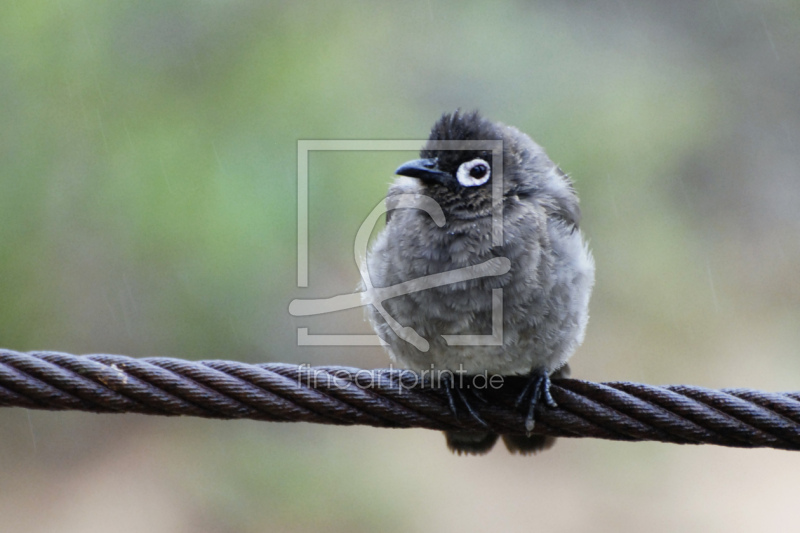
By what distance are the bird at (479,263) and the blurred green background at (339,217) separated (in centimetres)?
201

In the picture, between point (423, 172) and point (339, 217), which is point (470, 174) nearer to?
point (423, 172)

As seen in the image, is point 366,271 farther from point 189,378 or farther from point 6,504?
point 6,504

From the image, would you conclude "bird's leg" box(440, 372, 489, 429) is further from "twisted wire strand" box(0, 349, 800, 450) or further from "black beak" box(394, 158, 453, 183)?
"black beak" box(394, 158, 453, 183)

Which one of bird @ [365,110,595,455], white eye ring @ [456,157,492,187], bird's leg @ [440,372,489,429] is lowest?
bird's leg @ [440,372,489,429]

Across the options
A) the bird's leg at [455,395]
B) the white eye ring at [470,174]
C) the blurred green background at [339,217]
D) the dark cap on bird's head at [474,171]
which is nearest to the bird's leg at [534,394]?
the bird's leg at [455,395]

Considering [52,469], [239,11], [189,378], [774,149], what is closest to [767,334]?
[774,149]

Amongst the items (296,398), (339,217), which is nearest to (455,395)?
(296,398)

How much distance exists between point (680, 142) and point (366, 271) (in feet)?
14.5

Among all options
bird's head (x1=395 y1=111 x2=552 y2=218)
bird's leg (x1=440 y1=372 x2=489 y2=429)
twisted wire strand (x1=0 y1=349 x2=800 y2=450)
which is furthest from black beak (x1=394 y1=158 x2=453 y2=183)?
twisted wire strand (x1=0 y1=349 x2=800 y2=450)

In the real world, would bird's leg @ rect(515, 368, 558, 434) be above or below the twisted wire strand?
below

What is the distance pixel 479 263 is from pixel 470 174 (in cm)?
61

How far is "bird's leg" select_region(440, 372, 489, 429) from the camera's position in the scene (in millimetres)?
3535

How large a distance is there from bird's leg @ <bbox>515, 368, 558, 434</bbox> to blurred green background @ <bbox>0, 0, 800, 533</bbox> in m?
2.72

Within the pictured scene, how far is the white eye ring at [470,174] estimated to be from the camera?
172 inches
